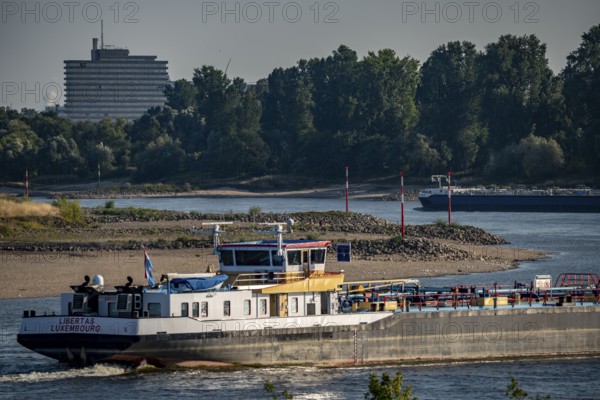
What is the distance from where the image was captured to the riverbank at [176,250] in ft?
251

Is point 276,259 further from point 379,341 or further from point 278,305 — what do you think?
point 379,341

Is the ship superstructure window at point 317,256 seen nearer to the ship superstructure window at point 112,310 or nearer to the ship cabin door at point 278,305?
the ship cabin door at point 278,305

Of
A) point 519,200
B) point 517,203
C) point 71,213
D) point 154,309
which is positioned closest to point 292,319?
point 154,309

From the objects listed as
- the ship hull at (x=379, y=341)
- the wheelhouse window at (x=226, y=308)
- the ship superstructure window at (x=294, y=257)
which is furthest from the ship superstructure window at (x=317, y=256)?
the wheelhouse window at (x=226, y=308)

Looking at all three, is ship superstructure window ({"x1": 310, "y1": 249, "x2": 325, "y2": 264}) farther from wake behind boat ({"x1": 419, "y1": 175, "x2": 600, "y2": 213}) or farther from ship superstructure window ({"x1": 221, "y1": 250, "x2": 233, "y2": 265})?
wake behind boat ({"x1": 419, "y1": 175, "x2": 600, "y2": 213})

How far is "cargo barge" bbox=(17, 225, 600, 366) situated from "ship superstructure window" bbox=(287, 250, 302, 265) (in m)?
0.04

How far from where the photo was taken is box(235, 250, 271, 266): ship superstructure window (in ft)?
164

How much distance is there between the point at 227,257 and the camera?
50.6 meters

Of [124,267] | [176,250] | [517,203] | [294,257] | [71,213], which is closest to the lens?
[294,257]

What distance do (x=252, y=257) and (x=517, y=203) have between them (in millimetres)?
131157

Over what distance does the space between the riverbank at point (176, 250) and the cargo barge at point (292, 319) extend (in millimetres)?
15027

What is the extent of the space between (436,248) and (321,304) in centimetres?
4307

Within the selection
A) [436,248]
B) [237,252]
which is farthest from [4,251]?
[237,252]

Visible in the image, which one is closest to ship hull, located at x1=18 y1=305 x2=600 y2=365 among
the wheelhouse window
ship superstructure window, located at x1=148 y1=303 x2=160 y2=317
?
the wheelhouse window
